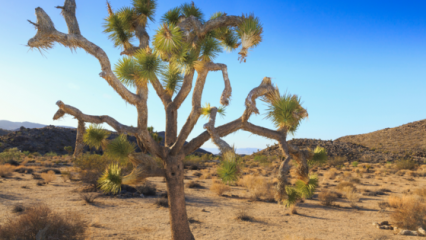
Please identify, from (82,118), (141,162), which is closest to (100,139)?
(82,118)

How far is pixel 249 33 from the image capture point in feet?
16.7

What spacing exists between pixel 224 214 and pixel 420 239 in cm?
701

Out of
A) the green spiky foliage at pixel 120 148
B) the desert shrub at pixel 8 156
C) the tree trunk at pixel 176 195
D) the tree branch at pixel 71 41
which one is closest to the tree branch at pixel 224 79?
the tree trunk at pixel 176 195

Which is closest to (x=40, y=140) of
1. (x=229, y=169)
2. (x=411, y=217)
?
(x=229, y=169)

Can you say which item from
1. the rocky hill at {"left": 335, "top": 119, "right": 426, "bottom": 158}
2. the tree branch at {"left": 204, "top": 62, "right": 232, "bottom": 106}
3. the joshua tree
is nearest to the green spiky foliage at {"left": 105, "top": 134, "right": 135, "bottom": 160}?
the joshua tree

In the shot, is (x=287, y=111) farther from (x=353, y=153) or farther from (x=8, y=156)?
(x=353, y=153)

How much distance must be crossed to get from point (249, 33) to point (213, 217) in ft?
27.6

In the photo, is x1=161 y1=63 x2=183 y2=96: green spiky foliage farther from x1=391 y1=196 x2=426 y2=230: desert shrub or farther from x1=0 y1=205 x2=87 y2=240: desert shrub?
x1=391 y1=196 x2=426 y2=230: desert shrub

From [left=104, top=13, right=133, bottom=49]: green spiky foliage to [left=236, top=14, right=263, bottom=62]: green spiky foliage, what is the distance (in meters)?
3.00

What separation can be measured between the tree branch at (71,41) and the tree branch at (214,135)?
1.73m

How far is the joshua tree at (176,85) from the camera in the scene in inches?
194

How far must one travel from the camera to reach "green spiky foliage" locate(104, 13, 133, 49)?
250 inches

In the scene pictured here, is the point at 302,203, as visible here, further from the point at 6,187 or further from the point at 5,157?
the point at 5,157

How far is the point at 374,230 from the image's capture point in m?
9.23
